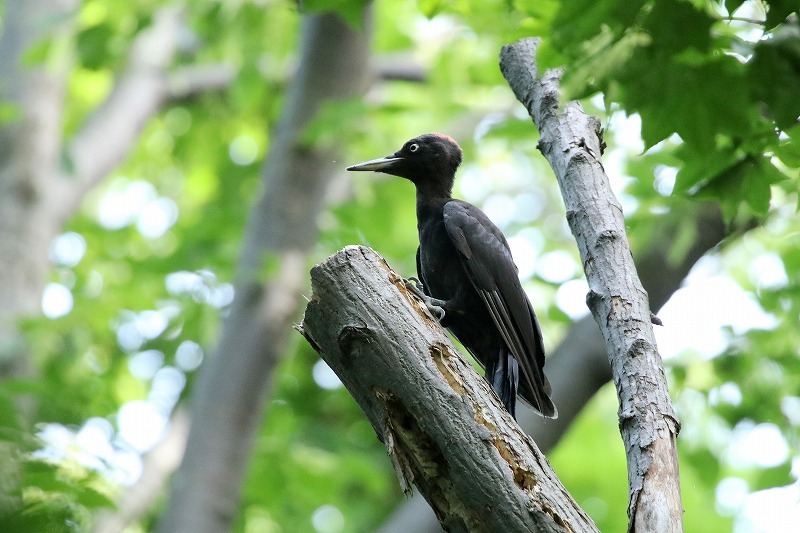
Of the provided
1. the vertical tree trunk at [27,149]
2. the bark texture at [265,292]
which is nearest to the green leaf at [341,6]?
the bark texture at [265,292]

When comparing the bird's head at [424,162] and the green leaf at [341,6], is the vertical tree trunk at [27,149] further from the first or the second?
the green leaf at [341,6]

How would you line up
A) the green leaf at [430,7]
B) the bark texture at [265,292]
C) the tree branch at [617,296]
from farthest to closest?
the bark texture at [265,292] → the green leaf at [430,7] → the tree branch at [617,296]

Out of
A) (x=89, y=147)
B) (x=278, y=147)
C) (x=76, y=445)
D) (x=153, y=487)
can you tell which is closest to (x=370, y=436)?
(x=153, y=487)

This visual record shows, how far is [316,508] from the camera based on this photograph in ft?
27.3

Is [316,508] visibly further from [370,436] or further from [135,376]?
[135,376]

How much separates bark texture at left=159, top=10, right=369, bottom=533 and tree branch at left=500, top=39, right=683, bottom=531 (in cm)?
352

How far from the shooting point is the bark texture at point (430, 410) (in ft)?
8.05

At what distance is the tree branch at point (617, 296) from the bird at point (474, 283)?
37.7 inches

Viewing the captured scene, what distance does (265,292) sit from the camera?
6.91 m

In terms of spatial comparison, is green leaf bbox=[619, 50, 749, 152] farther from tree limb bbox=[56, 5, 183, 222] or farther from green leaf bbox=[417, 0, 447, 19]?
tree limb bbox=[56, 5, 183, 222]

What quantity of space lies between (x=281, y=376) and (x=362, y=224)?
272 centimetres

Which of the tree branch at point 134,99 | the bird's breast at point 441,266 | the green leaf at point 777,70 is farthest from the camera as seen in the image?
the tree branch at point 134,99

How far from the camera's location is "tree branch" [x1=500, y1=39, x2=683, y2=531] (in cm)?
259

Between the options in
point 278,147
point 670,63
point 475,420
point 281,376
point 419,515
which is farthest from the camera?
point 281,376
